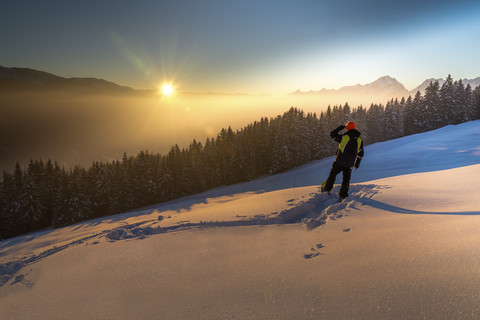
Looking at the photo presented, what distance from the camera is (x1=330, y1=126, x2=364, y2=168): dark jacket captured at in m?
5.82

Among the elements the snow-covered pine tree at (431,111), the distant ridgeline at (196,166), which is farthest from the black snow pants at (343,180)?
the snow-covered pine tree at (431,111)

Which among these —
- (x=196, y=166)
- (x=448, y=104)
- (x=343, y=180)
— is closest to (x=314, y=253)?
(x=343, y=180)

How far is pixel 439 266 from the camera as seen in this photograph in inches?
89.5

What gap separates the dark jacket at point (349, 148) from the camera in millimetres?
5824

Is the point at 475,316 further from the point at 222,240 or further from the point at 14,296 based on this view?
the point at 14,296

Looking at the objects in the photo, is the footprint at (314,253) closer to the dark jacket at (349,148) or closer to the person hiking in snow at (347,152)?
the person hiking in snow at (347,152)

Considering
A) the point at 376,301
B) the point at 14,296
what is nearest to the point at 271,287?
the point at 376,301

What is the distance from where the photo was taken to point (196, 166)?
1953 inches

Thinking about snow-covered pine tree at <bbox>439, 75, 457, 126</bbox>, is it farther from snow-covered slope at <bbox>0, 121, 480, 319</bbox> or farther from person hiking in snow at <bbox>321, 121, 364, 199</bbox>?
person hiking in snow at <bbox>321, 121, 364, 199</bbox>

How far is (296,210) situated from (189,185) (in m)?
44.6

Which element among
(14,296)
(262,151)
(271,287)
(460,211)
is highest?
(262,151)

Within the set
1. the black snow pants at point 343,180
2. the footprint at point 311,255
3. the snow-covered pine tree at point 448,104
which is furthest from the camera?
the snow-covered pine tree at point 448,104

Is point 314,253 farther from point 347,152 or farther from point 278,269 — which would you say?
point 347,152

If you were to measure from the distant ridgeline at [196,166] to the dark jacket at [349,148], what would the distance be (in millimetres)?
44122
